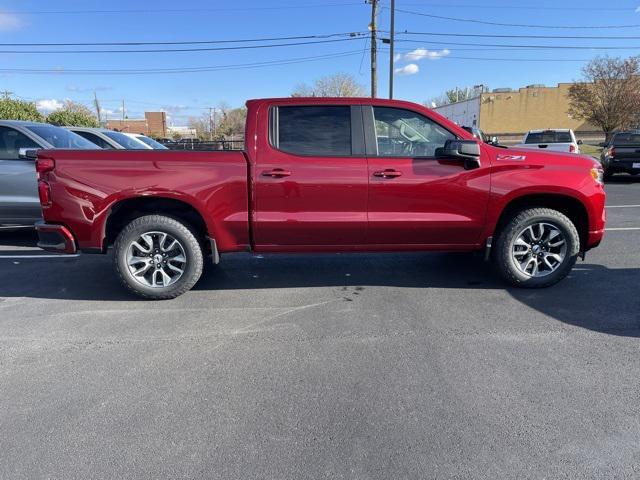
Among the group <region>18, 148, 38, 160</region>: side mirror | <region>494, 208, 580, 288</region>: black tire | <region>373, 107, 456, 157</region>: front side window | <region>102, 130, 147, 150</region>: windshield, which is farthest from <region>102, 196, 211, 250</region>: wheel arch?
<region>102, 130, 147, 150</region>: windshield

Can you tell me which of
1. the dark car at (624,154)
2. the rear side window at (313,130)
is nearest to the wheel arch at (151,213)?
the rear side window at (313,130)

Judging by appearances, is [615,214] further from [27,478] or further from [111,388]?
[27,478]

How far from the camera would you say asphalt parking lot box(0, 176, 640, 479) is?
8.02 ft

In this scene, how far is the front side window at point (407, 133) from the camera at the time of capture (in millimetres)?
4758

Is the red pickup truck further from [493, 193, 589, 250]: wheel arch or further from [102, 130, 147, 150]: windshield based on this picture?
[102, 130, 147, 150]: windshield

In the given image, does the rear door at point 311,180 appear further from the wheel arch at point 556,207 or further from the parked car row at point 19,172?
the parked car row at point 19,172

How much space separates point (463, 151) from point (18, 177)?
645 centimetres

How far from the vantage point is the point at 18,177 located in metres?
6.99

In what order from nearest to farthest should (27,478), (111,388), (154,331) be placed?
1. (27,478)
2. (111,388)
3. (154,331)

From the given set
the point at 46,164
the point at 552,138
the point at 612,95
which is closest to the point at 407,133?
the point at 46,164

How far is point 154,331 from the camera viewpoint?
4.07 metres

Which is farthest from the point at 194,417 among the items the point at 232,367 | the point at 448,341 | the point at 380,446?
the point at 448,341

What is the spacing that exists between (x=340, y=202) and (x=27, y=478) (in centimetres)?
327

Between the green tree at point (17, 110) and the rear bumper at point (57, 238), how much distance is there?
19756mm
